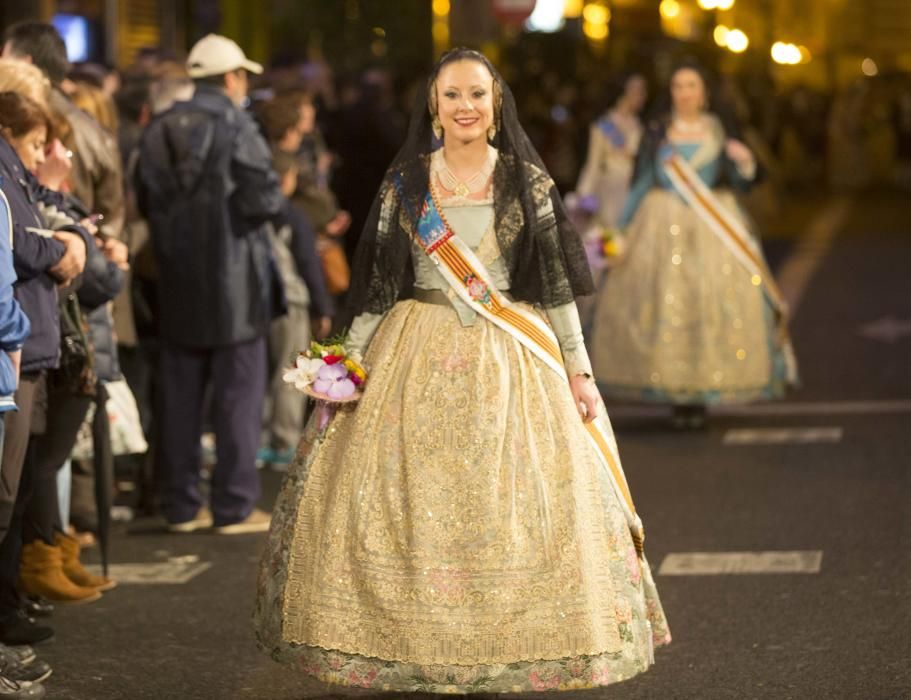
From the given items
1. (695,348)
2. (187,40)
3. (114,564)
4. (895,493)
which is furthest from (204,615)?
(187,40)

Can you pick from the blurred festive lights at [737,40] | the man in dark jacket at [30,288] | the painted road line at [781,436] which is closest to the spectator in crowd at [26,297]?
the man in dark jacket at [30,288]

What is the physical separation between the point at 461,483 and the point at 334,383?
1.52ft

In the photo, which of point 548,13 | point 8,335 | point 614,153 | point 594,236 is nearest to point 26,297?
point 8,335

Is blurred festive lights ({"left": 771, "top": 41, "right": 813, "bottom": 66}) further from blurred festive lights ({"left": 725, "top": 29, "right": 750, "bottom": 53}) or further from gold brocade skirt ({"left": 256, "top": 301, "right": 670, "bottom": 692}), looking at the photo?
gold brocade skirt ({"left": 256, "top": 301, "right": 670, "bottom": 692})

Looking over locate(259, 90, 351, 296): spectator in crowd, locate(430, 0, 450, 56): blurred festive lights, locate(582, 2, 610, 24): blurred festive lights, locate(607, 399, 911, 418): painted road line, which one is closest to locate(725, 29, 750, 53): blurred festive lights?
locate(582, 2, 610, 24): blurred festive lights

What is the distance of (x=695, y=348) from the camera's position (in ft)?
40.4

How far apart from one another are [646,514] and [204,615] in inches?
96.5

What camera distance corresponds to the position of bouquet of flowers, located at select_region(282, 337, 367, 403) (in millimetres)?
6473

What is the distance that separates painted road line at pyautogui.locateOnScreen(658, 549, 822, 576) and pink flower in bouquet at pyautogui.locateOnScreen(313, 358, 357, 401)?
2.56 metres

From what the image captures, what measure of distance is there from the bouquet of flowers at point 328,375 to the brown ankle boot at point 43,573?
6.76ft

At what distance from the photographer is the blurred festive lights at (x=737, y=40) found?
4794 centimetres

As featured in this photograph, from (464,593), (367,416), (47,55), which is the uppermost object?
(47,55)

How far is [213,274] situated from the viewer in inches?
378

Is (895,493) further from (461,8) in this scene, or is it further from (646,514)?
(461,8)
